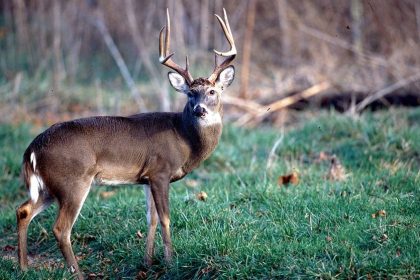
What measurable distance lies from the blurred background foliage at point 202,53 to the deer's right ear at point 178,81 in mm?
4610

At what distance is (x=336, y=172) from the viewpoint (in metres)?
7.54

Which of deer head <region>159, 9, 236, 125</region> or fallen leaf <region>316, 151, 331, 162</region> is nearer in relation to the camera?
deer head <region>159, 9, 236, 125</region>

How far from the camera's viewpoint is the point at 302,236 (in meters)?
5.59

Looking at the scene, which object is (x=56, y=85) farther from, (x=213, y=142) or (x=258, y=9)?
(x=213, y=142)

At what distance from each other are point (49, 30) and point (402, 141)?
27.2 ft

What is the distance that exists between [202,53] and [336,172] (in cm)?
592

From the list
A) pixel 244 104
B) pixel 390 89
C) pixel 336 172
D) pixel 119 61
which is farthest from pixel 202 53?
pixel 336 172

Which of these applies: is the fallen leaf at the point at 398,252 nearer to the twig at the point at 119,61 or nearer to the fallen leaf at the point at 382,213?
the fallen leaf at the point at 382,213

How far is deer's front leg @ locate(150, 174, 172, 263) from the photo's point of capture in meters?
5.61

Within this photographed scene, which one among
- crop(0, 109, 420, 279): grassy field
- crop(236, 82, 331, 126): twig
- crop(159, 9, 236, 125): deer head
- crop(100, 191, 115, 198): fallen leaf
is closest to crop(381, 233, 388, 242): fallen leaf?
crop(0, 109, 420, 279): grassy field

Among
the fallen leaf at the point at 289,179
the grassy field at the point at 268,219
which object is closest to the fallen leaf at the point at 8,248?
the grassy field at the point at 268,219

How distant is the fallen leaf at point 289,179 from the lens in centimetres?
736

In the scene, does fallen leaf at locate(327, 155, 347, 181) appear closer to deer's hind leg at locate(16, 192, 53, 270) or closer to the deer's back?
the deer's back

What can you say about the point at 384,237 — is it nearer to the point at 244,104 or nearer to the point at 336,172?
the point at 336,172
